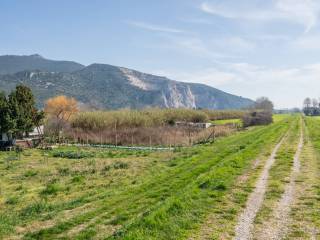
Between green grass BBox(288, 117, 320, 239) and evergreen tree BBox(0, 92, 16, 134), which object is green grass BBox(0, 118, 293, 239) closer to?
green grass BBox(288, 117, 320, 239)

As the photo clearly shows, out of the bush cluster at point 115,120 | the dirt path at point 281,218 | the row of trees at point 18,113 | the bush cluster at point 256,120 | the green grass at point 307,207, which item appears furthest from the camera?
the bush cluster at point 256,120

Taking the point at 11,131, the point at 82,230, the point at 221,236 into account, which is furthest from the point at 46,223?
the point at 11,131

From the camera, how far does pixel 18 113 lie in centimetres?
4631

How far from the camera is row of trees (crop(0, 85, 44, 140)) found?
4556cm

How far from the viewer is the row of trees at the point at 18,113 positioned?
4556 cm

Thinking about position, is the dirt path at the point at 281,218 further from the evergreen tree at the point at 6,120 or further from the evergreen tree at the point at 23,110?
the evergreen tree at the point at 23,110

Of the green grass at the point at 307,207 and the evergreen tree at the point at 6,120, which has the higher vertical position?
the evergreen tree at the point at 6,120

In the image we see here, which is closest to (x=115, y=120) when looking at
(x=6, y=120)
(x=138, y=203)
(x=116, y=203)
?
(x=6, y=120)

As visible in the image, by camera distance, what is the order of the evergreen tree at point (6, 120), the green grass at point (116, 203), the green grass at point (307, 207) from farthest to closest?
the evergreen tree at point (6, 120), the green grass at point (116, 203), the green grass at point (307, 207)

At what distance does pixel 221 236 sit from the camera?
9039mm

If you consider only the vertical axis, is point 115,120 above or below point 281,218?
above

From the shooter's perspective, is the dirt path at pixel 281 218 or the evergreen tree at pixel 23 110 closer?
the dirt path at pixel 281 218

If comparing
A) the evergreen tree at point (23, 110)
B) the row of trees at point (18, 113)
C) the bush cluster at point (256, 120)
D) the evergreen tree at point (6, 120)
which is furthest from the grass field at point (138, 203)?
the bush cluster at point (256, 120)

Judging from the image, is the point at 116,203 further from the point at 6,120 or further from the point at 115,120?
the point at 115,120
